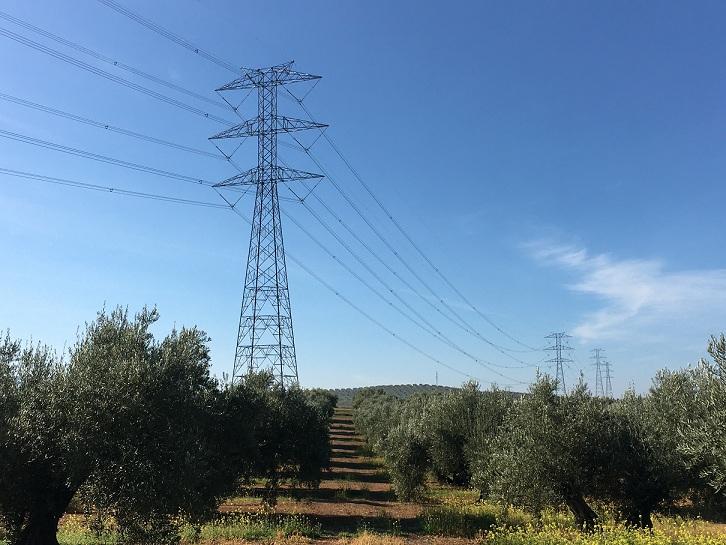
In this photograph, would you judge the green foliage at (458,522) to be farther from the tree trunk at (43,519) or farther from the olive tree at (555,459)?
the tree trunk at (43,519)

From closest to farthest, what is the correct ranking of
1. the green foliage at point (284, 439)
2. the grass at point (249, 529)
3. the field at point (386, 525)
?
the field at point (386, 525) < the grass at point (249, 529) < the green foliage at point (284, 439)

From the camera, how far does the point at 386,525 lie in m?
29.3

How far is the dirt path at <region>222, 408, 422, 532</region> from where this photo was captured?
1198 inches

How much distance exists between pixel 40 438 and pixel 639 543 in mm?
20026

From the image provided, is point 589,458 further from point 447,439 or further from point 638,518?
point 447,439

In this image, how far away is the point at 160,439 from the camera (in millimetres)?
17000

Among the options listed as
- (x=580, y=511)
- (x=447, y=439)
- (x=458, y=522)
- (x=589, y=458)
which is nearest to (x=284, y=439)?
(x=458, y=522)

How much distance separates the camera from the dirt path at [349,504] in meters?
30.4

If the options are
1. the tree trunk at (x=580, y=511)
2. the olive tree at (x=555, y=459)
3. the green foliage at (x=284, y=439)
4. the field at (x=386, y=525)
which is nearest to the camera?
the field at (x=386, y=525)

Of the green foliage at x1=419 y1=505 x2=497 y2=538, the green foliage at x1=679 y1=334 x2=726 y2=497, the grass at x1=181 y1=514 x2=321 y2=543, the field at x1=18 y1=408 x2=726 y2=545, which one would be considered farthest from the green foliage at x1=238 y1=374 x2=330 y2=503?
the green foliage at x1=679 y1=334 x2=726 y2=497

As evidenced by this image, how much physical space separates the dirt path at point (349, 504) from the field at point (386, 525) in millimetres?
61

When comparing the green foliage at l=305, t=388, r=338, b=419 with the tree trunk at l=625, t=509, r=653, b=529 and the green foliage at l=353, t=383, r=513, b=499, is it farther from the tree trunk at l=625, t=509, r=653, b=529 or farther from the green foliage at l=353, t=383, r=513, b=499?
the tree trunk at l=625, t=509, r=653, b=529

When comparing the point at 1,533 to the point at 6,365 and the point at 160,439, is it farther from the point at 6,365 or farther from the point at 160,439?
the point at 160,439

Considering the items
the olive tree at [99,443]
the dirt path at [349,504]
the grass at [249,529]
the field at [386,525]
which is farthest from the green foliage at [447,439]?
the olive tree at [99,443]
